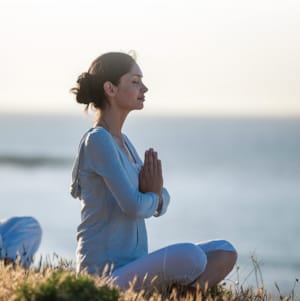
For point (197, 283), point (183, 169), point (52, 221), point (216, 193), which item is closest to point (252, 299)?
point (197, 283)

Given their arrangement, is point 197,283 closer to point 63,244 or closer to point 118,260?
point 118,260

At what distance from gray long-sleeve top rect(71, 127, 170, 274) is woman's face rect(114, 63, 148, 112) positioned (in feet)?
0.80

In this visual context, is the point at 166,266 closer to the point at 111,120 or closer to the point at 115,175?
the point at 115,175

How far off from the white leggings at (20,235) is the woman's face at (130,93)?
2.61 meters

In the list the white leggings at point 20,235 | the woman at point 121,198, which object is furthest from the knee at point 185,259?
the white leggings at point 20,235

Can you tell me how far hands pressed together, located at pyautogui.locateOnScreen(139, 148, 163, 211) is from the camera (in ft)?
23.3

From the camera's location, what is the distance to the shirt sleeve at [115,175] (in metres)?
6.95

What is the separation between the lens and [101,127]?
7164 mm

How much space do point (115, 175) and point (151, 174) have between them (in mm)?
231

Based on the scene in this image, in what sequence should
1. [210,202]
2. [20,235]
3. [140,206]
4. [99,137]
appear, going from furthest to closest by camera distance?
[210,202]
[20,235]
[99,137]
[140,206]

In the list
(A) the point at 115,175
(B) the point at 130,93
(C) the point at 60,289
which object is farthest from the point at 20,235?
(C) the point at 60,289

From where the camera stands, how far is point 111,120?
7320 mm

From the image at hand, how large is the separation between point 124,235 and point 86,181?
37 centimetres

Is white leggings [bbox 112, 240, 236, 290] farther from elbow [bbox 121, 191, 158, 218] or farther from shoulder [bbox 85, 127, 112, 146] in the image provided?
shoulder [bbox 85, 127, 112, 146]
